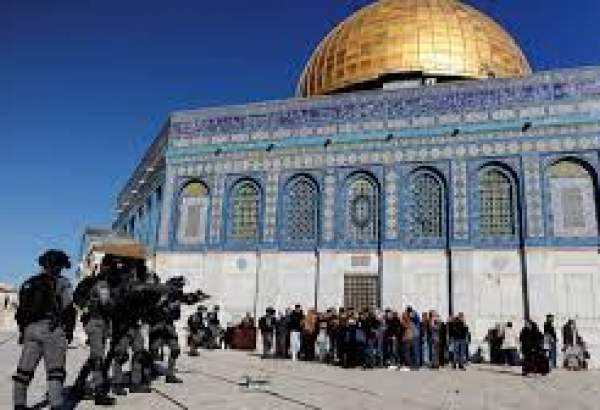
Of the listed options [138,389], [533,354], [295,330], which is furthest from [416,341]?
[138,389]

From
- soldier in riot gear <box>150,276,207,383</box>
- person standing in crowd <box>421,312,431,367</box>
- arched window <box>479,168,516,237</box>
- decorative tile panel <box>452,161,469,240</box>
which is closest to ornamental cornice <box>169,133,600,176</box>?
decorative tile panel <box>452,161,469,240</box>

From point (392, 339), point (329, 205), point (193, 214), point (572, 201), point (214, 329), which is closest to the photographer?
point (392, 339)

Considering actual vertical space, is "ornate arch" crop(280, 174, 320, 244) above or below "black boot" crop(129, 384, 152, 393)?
above

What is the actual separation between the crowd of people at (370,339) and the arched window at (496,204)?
471 centimetres

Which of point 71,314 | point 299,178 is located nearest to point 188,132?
point 299,178

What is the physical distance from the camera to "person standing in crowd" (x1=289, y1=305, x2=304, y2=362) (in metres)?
14.1

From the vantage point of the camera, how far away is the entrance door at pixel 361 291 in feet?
61.5

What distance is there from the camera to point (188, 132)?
22.4 m

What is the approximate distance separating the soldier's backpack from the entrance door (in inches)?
559

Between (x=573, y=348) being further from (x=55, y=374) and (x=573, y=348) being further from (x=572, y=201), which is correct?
(x=55, y=374)

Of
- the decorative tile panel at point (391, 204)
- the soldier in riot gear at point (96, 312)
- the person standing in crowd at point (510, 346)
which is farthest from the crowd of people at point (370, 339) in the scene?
the soldier in riot gear at point (96, 312)

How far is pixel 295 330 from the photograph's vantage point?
14211 millimetres

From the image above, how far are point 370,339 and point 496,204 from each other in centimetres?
765

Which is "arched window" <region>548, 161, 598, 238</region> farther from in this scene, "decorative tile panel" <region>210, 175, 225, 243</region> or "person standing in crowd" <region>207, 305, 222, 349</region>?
"decorative tile panel" <region>210, 175, 225, 243</region>
